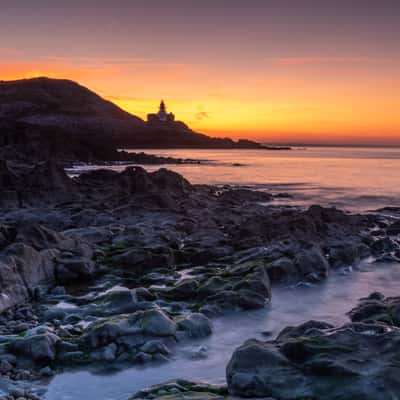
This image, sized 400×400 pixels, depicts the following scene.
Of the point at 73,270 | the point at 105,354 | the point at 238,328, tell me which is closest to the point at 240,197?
the point at 73,270

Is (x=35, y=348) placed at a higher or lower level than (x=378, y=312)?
lower

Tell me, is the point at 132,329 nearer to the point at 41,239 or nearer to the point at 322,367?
the point at 322,367

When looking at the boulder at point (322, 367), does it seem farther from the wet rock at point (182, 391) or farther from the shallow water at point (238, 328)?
the shallow water at point (238, 328)

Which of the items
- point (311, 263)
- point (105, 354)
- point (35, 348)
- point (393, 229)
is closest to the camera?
point (35, 348)

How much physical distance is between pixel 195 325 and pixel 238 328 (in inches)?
40.7

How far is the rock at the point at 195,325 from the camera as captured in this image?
408 inches

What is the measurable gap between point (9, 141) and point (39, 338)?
6264cm

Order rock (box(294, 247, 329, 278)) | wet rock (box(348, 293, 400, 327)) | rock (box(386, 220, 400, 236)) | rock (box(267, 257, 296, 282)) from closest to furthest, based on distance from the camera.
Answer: wet rock (box(348, 293, 400, 327)), rock (box(267, 257, 296, 282)), rock (box(294, 247, 329, 278)), rock (box(386, 220, 400, 236))

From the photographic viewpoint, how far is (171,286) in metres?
14.1

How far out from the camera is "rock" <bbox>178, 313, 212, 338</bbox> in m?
10.4

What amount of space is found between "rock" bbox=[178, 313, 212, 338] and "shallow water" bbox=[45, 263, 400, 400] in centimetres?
20

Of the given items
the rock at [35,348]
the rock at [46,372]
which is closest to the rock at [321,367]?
the rock at [46,372]

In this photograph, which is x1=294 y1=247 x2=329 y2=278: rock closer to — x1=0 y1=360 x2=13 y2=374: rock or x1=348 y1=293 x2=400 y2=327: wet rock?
x1=348 y1=293 x2=400 y2=327: wet rock

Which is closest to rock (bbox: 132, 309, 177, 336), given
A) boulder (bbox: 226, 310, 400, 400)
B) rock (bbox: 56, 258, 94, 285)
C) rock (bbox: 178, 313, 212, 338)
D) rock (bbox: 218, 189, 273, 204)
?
rock (bbox: 178, 313, 212, 338)
